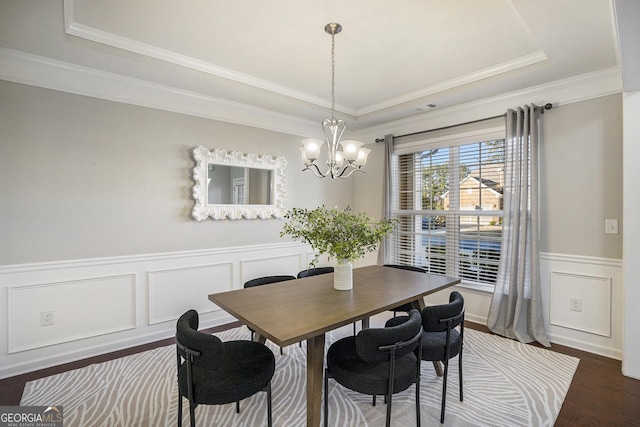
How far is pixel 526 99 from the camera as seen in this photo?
3369 mm

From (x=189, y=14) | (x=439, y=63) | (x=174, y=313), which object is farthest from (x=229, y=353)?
(x=439, y=63)

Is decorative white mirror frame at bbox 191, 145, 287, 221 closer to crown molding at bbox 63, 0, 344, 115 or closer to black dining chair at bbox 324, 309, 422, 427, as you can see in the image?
crown molding at bbox 63, 0, 344, 115

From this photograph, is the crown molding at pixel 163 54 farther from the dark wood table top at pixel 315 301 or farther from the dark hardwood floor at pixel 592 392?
the dark hardwood floor at pixel 592 392

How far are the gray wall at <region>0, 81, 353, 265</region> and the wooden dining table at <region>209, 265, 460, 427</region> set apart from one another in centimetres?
146

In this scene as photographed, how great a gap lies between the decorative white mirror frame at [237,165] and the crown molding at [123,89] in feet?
1.38

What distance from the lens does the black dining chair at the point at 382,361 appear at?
1.64m

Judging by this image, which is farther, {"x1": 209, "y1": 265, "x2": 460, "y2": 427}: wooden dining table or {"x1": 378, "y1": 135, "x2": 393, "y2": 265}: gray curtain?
{"x1": 378, "y1": 135, "x2": 393, "y2": 265}: gray curtain

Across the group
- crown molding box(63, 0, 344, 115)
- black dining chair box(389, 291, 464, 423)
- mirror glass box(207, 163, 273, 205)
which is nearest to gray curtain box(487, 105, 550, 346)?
black dining chair box(389, 291, 464, 423)

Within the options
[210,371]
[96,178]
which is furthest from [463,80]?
[96,178]

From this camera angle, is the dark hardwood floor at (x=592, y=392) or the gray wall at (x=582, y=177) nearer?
the dark hardwood floor at (x=592, y=392)

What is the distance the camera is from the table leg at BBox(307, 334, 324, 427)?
174 cm

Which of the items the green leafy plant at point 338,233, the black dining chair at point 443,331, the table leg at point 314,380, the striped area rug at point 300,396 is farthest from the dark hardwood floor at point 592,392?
the green leafy plant at point 338,233

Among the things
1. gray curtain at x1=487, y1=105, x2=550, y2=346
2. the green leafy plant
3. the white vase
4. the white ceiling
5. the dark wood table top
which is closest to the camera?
the dark wood table top

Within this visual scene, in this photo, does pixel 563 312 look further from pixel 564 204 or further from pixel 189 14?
pixel 189 14
